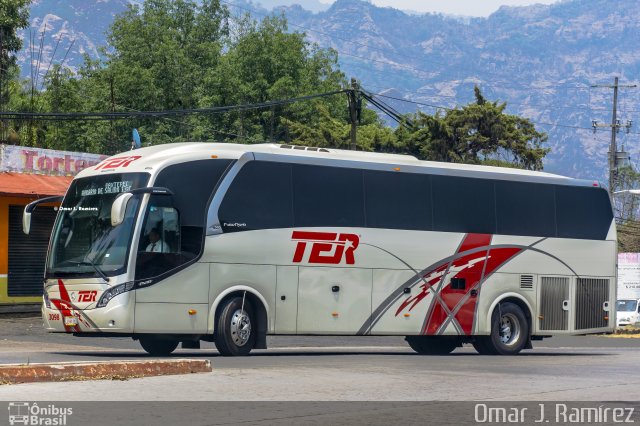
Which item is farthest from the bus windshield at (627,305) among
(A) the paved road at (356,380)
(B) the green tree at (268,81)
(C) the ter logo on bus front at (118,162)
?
(C) the ter logo on bus front at (118,162)

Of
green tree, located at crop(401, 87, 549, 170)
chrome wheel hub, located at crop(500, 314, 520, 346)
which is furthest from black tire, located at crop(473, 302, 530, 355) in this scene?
green tree, located at crop(401, 87, 549, 170)

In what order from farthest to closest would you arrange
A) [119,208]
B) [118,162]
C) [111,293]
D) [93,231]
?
[118,162]
[93,231]
[111,293]
[119,208]

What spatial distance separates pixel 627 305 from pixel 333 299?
3424 centimetres

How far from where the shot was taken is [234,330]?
68.6 ft

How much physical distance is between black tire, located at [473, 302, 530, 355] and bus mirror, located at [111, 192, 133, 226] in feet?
28.7

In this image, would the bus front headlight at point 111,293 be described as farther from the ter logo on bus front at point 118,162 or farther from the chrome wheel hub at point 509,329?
the chrome wheel hub at point 509,329

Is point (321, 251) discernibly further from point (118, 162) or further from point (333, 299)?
point (118, 162)

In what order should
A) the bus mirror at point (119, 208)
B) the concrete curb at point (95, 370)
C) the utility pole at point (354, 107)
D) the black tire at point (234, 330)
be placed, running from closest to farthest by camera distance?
the concrete curb at point (95, 370) < the bus mirror at point (119, 208) < the black tire at point (234, 330) < the utility pole at point (354, 107)

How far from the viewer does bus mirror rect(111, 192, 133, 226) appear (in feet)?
62.7

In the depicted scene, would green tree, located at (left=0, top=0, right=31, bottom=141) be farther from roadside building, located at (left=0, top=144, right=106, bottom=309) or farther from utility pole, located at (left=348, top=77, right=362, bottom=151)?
roadside building, located at (left=0, top=144, right=106, bottom=309)

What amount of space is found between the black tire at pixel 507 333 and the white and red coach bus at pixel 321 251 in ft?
0.12

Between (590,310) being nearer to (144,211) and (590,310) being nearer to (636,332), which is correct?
(144,211)

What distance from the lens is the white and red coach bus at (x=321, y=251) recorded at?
20.2 m

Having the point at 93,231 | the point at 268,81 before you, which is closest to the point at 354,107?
the point at 93,231
